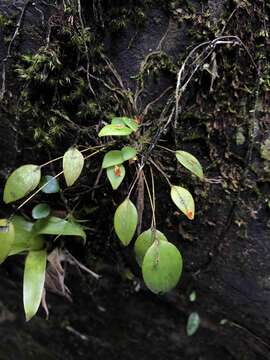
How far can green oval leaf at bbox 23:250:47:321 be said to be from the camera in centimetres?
99

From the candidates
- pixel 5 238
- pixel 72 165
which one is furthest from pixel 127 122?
pixel 5 238

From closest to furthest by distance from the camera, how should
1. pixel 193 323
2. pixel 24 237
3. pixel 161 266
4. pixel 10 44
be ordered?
pixel 161 266
pixel 10 44
pixel 24 237
pixel 193 323

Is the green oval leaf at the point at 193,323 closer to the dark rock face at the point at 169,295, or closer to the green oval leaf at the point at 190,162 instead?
the dark rock face at the point at 169,295

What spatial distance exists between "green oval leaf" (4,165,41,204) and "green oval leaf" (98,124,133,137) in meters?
0.21

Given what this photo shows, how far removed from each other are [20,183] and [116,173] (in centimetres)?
24

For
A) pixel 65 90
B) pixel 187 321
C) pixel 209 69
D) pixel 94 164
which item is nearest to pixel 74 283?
pixel 187 321

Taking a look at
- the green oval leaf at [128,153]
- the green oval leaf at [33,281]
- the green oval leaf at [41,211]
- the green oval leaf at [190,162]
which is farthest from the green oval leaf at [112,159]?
the green oval leaf at [33,281]

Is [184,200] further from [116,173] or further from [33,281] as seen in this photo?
[33,281]

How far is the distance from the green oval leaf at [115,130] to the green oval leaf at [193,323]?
2.47 ft

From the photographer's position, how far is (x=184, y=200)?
937mm

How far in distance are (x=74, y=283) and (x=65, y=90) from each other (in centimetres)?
77

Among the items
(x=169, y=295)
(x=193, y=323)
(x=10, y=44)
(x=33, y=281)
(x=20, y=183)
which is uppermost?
(x=10, y=44)

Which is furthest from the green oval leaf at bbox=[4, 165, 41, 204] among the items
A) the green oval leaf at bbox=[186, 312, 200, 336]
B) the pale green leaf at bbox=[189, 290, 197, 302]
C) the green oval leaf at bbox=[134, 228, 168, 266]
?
the green oval leaf at bbox=[186, 312, 200, 336]

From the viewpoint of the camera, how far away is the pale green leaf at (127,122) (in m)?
0.95
